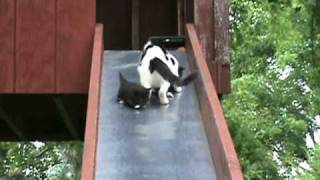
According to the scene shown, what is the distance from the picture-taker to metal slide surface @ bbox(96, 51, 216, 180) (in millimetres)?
4453

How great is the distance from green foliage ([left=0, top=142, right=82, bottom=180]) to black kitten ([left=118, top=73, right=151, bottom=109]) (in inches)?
508

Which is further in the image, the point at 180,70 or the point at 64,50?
the point at 64,50

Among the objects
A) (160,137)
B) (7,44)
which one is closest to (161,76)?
(160,137)

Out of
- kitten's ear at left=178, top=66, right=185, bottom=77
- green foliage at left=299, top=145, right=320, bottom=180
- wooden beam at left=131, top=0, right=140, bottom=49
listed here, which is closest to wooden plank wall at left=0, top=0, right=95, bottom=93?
kitten's ear at left=178, top=66, right=185, bottom=77

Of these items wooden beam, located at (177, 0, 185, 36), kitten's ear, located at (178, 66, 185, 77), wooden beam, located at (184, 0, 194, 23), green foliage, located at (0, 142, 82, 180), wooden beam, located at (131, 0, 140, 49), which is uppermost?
wooden beam, located at (184, 0, 194, 23)

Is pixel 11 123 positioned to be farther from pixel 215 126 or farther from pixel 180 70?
pixel 215 126

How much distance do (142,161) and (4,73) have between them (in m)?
2.36

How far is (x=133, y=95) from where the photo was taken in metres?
5.54

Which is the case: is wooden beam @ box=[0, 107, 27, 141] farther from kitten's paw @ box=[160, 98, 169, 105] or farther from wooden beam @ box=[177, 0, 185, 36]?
kitten's paw @ box=[160, 98, 169, 105]

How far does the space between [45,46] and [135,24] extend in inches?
126

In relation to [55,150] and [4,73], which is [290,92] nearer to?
[55,150]

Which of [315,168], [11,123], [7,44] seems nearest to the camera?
[7,44]

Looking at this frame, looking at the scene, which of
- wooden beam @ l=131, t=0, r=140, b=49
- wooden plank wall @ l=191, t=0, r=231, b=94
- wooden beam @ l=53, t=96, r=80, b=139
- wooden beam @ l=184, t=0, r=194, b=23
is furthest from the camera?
wooden beam @ l=131, t=0, r=140, b=49

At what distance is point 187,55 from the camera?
6.73 m
